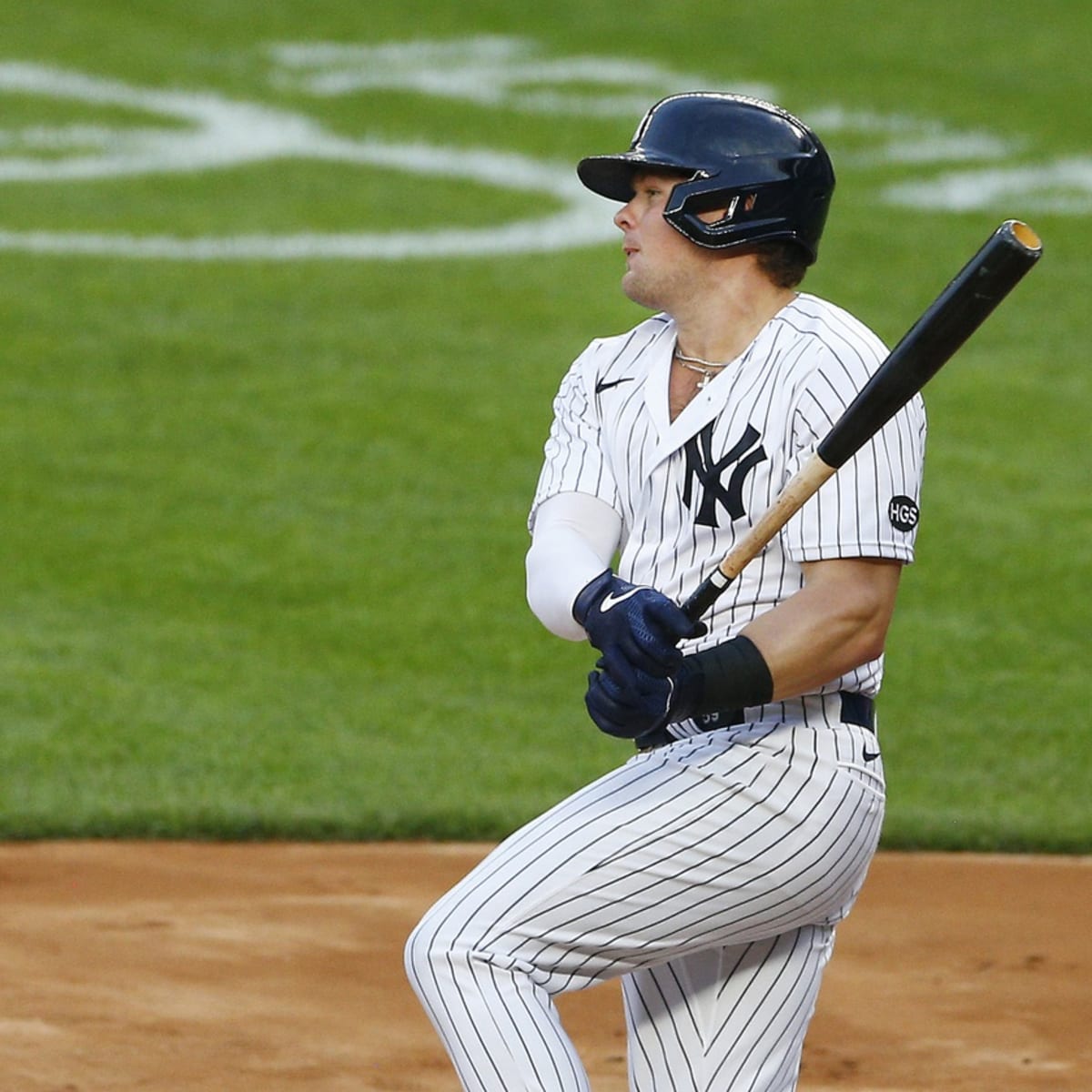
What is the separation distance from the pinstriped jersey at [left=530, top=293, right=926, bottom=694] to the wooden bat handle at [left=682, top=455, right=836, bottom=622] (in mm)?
93

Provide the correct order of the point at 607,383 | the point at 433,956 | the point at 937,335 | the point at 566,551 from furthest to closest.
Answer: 1. the point at 607,383
2. the point at 566,551
3. the point at 433,956
4. the point at 937,335

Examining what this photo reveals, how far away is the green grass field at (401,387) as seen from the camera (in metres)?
7.77

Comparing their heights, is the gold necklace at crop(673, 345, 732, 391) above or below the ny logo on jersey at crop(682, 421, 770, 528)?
above

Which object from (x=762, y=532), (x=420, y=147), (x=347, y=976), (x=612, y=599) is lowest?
(x=347, y=976)

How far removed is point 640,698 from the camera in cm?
313

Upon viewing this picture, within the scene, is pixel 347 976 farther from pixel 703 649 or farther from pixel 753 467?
pixel 753 467

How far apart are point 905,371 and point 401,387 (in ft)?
32.0

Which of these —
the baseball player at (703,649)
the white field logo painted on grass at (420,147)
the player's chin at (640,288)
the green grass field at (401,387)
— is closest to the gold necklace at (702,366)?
the baseball player at (703,649)

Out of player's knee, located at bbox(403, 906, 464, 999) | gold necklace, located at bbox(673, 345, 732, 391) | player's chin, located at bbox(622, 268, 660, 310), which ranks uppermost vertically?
player's chin, located at bbox(622, 268, 660, 310)

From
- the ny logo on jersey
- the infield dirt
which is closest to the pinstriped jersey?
the ny logo on jersey

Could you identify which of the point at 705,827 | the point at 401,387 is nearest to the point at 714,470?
the point at 705,827

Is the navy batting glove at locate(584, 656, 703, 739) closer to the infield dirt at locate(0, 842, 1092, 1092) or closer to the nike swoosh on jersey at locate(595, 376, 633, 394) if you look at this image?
the nike swoosh on jersey at locate(595, 376, 633, 394)

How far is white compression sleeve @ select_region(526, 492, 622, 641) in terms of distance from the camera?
3.41 metres

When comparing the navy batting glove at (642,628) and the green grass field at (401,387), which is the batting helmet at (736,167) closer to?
the navy batting glove at (642,628)
